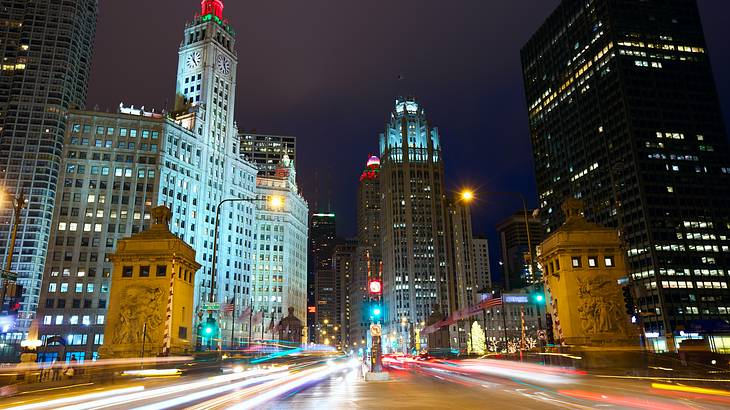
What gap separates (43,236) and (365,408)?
13966cm

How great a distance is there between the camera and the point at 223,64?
407ft

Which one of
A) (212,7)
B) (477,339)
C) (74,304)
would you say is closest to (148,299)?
(74,304)

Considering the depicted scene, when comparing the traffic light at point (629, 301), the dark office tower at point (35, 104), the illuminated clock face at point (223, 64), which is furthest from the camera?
the dark office tower at point (35, 104)

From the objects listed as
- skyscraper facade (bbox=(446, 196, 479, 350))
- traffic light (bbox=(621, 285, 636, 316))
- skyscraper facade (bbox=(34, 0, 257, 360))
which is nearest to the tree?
skyscraper facade (bbox=(34, 0, 257, 360))

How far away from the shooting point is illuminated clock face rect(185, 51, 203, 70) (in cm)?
12106

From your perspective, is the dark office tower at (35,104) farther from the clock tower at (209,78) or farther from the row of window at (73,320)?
the row of window at (73,320)

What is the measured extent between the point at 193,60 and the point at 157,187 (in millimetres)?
37247

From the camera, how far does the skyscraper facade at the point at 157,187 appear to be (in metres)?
93.3

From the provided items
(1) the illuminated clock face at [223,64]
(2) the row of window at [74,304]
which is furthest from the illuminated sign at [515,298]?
(1) the illuminated clock face at [223,64]

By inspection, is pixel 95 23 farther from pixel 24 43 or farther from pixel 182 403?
pixel 182 403

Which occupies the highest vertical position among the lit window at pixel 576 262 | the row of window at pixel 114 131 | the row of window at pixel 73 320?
the row of window at pixel 114 131

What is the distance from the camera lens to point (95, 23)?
148 m

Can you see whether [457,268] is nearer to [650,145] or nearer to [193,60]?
[650,145]

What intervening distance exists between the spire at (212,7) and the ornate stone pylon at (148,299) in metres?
99.7
